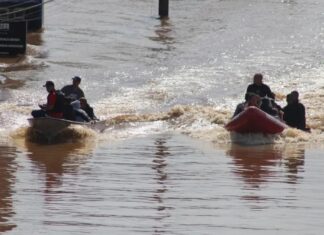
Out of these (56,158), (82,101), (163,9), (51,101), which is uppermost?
(163,9)

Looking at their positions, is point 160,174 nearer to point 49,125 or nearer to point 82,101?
point 49,125

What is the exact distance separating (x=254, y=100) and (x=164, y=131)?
8.10ft

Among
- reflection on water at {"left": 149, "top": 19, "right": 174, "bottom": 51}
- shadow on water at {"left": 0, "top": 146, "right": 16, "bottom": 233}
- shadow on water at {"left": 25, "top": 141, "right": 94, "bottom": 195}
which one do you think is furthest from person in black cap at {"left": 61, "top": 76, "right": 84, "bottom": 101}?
reflection on water at {"left": 149, "top": 19, "right": 174, "bottom": 51}

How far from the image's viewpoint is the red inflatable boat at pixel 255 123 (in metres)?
18.6

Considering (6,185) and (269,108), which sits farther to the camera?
(269,108)

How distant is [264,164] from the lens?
53.4ft

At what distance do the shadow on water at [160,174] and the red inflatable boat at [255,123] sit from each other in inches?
53.8

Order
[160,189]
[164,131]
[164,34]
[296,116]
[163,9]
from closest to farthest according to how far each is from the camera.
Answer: [160,189]
[296,116]
[164,131]
[164,34]
[163,9]

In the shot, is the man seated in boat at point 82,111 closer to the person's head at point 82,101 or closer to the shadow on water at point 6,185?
the person's head at point 82,101

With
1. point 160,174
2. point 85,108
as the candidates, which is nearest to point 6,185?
point 160,174

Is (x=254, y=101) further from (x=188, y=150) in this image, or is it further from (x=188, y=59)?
(x=188, y=59)

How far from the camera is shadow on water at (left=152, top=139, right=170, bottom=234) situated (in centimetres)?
1156

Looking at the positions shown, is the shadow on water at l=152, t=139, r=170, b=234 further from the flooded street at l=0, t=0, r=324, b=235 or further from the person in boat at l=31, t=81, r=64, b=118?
the person in boat at l=31, t=81, r=64, b=118

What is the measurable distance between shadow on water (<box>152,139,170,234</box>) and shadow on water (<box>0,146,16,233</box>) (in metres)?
1.59
